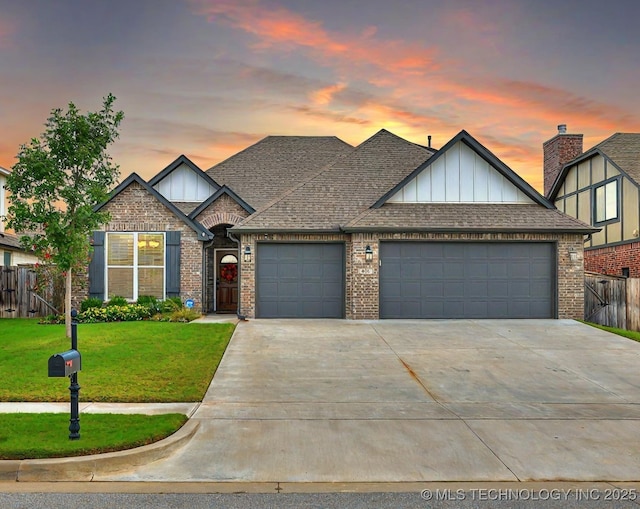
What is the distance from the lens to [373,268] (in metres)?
17.4

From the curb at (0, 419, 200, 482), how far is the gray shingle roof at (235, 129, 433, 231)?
472 inches

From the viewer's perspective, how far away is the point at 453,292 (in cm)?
1767

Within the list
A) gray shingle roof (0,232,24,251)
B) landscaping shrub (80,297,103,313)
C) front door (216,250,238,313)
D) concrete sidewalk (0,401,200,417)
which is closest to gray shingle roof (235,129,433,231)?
front door (216,250,238,313)

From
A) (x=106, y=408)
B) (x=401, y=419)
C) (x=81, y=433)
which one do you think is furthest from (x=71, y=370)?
(x=401, y=419)

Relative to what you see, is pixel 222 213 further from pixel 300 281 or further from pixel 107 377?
pixel 107 377

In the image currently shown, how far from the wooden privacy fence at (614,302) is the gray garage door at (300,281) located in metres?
9.26

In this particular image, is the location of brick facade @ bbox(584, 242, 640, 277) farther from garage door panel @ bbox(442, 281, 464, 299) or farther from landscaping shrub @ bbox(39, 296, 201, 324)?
landscaping shrub @ bbox(39, 296, 201, 324)

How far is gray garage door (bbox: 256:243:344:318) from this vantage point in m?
17.8

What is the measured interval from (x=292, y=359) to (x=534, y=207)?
1116cm

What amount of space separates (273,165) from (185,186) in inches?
190

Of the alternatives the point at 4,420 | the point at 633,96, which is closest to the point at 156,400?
→ the point at 4,420

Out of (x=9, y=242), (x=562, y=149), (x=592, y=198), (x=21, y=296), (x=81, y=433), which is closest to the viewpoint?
→ (x=81, y=433)

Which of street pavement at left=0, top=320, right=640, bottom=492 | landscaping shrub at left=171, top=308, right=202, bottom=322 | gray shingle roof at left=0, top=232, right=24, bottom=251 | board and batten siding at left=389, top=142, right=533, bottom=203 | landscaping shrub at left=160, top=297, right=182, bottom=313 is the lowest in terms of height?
street pavement at left=0, top=320, right=640, bottom=492

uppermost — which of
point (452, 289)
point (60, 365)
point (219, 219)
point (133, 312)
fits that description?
point (219, 219)
